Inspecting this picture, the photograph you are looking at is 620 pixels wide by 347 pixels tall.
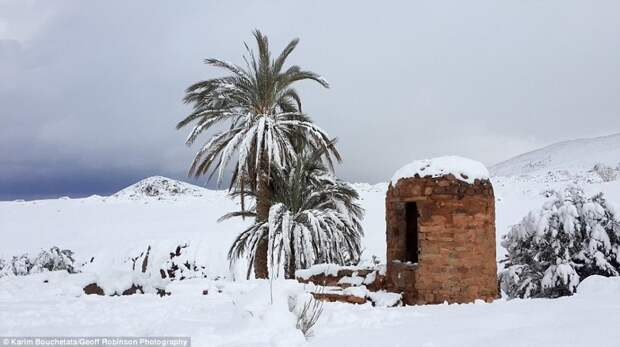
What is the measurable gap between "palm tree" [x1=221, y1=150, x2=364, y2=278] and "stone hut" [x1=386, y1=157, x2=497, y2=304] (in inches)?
128

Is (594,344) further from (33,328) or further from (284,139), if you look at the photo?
(284,139)

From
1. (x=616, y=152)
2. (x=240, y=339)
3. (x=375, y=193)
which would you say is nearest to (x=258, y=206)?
(x=240, y=339)

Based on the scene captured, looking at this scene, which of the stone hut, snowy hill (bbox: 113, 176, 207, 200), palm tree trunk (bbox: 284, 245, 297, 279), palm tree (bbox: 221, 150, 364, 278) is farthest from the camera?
snowy hill (bbox: 113, 176, 207, 200)

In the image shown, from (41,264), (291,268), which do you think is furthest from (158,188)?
(291,268)

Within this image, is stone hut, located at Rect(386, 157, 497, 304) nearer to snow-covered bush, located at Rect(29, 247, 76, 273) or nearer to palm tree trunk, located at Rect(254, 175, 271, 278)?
palm tree trunk, located at Rect(254, 175, 271, 278)

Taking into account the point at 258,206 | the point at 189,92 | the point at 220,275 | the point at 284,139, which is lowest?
the point at 220,275

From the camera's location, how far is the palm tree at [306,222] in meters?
11.8

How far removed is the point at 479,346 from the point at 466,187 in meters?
4.25

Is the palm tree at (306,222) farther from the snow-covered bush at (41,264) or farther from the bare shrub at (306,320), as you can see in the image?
the snow-covered bush at (41,264)

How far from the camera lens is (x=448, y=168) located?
8727 mm

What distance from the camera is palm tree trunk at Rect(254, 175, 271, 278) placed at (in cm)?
1267

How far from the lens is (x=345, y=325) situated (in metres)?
6.04

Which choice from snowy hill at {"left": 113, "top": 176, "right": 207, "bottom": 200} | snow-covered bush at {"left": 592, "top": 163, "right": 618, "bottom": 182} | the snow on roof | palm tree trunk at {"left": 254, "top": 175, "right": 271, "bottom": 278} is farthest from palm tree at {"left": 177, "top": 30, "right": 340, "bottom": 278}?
snowy hill at {"left": 113, "top": 176, "right": 207, "bottom": 200}

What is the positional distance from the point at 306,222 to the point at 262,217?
1.23 meters
